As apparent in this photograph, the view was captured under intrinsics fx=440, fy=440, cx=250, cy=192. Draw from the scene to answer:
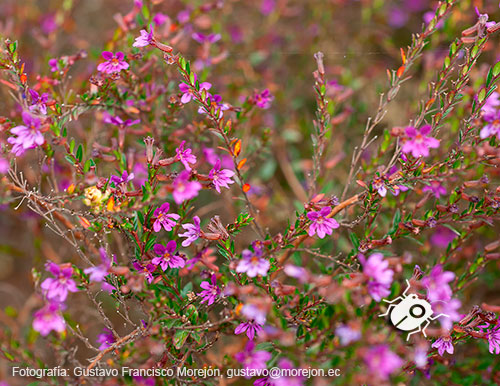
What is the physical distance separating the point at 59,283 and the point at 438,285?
1037mm

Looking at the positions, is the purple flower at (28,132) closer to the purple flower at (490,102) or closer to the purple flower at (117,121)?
the purple flower at (117,121)

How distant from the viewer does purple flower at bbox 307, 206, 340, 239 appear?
52.9 inches

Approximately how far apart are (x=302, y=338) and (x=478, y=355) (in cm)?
93

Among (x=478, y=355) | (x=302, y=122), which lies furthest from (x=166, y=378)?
(x=302, y=122)

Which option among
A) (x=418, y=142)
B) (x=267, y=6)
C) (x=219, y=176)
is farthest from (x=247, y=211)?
(x=267, y=6)

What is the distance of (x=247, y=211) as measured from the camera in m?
1.81

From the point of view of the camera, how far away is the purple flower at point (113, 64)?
1.45 metres

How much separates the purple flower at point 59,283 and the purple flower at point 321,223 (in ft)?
2.30

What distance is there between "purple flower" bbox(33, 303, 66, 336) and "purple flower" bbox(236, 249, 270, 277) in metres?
0.50

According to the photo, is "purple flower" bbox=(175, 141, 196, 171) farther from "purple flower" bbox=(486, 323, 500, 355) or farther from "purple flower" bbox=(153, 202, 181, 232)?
"purple flower" bbox=(486, 323, 500, 355)

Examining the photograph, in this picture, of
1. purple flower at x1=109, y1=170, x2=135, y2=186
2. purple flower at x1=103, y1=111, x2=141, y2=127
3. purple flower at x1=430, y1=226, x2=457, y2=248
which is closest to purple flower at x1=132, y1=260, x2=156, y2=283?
purple flower at x1=109, y1=170, x2=135, y2=186

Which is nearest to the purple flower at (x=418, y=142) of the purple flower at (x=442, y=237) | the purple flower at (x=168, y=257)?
the purple flower at (x=168, y=257)

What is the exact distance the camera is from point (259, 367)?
1.22 metres

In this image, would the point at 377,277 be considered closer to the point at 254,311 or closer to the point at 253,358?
the point at 254,311
